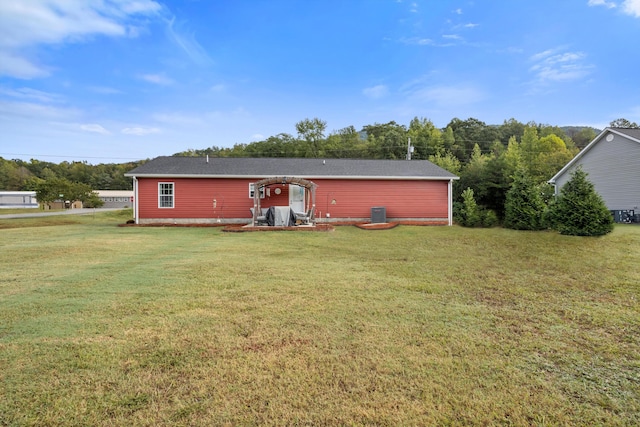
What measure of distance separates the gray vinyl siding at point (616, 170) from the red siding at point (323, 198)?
7416 mm

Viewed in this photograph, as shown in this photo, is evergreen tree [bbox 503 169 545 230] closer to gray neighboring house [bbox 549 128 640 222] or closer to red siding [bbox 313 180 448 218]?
red siding [bbox 313 180 448 218]

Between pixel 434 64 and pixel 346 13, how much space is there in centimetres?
663

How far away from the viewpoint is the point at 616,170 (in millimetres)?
18094

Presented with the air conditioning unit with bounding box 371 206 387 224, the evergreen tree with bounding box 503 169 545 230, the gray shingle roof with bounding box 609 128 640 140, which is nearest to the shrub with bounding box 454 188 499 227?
the evergreen tree with bounding box 503 169 545 230

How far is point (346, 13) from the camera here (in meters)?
14.9

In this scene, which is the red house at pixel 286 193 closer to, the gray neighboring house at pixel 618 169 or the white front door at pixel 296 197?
the white front door at pixel 296 197

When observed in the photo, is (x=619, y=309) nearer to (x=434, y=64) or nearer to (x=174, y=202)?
(x=174, y=202)

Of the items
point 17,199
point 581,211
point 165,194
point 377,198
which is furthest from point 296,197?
point 17,199

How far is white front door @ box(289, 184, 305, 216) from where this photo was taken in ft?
54.7

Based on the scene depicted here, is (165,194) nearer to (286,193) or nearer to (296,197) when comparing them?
(286,193)

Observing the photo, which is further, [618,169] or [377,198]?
[618,169]

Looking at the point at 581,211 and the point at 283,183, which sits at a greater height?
the point at 283,183

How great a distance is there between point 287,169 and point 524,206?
11116 mm

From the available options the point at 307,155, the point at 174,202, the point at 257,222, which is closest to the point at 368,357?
the point at 257,222
